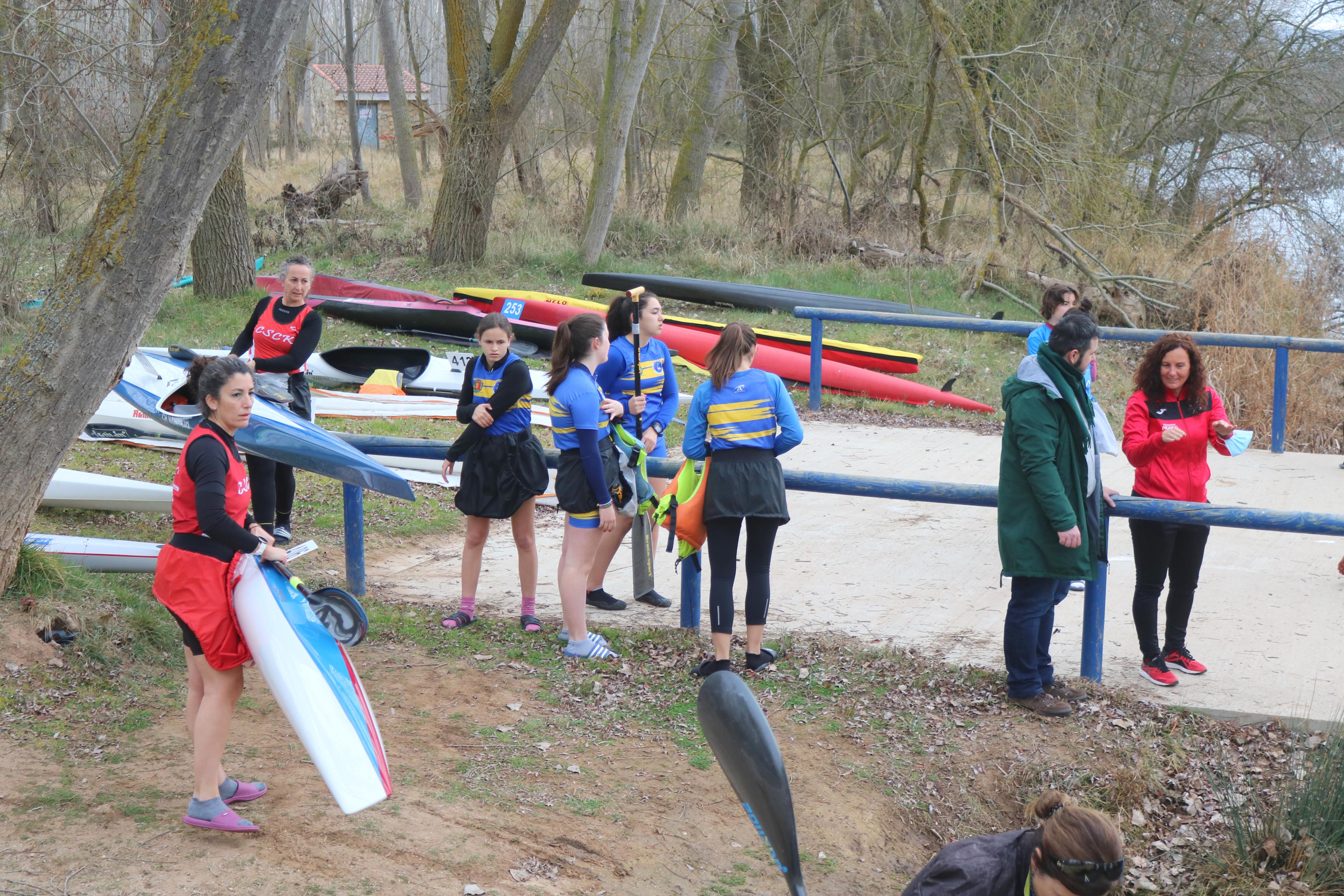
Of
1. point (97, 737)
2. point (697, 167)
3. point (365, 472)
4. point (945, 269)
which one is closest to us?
point (97, 737)

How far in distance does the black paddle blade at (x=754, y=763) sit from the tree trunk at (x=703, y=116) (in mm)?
17775

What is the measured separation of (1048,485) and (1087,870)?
232cm

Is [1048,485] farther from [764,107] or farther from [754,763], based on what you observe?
[764,107]

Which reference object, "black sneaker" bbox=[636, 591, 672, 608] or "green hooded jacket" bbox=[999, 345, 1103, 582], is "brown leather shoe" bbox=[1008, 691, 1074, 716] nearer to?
"green hooded jacket" bbox=[999, 345, 1103, 582]

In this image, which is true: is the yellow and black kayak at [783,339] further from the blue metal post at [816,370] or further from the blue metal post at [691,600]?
the blue metal post at [691,600]

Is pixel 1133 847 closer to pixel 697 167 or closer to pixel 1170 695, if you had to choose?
pixel 1170 695

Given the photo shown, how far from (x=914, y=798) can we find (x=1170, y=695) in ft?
4.78

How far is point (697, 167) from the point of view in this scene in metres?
19.8

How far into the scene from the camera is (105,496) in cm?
702

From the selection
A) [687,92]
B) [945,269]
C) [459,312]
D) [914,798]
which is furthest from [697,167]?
[914,798]

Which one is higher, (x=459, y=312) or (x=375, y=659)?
(x=459, y=312)

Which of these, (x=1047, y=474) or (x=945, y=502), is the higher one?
(x=1047, y=474)

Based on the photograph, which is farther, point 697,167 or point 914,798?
point 697,167

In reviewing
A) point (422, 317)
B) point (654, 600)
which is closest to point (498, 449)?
point (654, 600)
